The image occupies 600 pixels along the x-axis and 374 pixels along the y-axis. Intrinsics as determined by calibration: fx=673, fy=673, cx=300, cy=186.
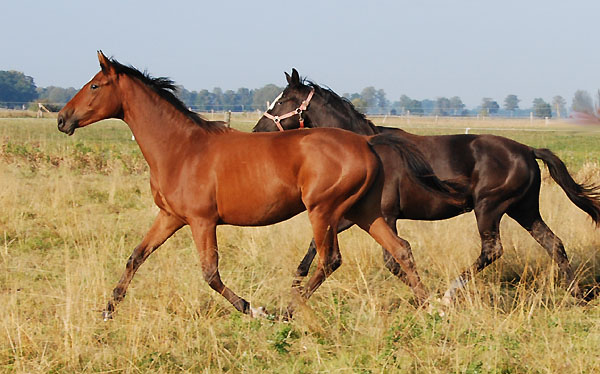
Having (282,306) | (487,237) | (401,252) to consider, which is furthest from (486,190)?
(282,306)

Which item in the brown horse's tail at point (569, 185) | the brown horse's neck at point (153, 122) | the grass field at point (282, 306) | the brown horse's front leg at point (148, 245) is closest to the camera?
the grass field at point (282, 306)

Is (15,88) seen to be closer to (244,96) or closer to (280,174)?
(244,96)

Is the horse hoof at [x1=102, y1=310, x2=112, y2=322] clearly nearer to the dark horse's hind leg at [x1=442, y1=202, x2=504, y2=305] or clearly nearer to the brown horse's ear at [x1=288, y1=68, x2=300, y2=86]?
the dark horse's hind leg at [x1=442, y1=202, x2=504, y2=305]

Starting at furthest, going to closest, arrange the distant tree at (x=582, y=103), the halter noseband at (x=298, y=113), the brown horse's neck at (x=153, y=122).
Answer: the halter noseband at (x=298, y=113), the brown horse's neck at (x=153, y=122), the distant tree at (x=582, y=103)

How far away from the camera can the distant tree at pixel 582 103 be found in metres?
1.20

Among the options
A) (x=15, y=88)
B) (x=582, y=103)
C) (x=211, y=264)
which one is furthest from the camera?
(x=15, y=88)

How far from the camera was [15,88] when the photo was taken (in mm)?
99500

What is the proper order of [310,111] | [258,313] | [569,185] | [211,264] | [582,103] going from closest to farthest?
1. [582,103]
2. [258,313]
3. [211,264]
4. [569,185]
5. [310,111]

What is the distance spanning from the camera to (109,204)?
9.52m

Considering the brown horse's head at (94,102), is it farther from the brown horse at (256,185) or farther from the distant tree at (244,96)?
the distant tree at (244,96)

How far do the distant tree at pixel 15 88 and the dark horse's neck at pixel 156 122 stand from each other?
100 meters

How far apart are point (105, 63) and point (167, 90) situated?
529 mm

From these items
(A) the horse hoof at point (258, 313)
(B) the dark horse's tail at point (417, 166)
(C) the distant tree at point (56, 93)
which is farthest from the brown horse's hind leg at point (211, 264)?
(C) the distant tree at point (56, 93)

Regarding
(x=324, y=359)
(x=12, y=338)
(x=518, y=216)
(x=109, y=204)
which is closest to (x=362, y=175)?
(x=324, y=359)
